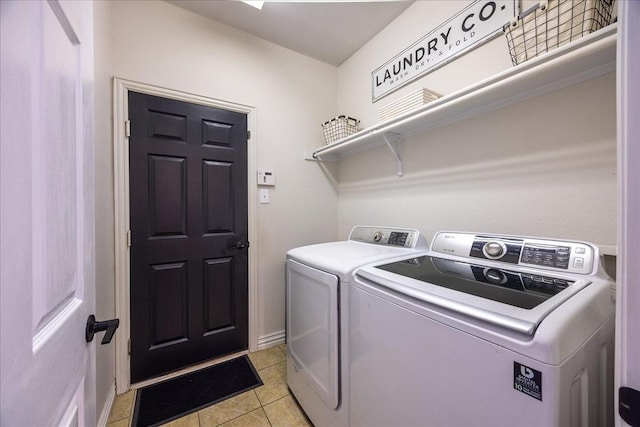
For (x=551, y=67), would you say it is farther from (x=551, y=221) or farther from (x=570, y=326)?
(x=570, y=326)

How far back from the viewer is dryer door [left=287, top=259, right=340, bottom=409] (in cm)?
121

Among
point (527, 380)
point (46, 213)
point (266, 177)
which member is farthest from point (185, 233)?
point (527, 380)

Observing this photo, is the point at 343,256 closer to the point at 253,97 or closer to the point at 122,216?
the point at 122,216

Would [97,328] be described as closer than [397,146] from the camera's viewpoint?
Yes

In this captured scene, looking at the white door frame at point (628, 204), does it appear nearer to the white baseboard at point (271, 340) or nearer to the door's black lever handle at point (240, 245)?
the door's black lever handle at point (240, 245)

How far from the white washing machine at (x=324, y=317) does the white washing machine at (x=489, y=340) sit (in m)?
0.09

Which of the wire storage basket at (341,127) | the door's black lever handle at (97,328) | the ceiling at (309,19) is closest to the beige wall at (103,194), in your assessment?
the ceiling at (309,19)

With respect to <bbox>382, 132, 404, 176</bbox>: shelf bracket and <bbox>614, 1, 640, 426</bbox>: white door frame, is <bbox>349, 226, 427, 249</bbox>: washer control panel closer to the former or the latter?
<bbox>382, 132, 404, 176</bbox>: shelf bracket

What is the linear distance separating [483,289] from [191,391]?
1.92 m

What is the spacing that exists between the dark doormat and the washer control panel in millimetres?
1302

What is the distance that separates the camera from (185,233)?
1.90 meters

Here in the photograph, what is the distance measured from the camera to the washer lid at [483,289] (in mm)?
659

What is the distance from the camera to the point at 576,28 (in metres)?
0.93

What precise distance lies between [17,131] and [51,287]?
297 millimetres
